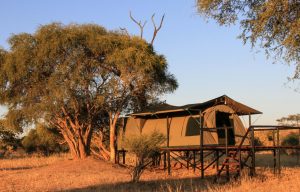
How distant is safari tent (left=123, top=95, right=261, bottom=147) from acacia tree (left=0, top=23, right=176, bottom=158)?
3326mm

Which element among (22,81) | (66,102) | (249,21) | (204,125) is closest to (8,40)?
(22,81)

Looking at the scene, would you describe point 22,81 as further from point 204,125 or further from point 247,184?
point 247,184

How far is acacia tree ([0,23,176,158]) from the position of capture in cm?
2581

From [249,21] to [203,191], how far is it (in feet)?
18.3

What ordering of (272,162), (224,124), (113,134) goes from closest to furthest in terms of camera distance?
(224,124) → (113,134) → (272,162)

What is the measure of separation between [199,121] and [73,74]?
25.3 ft

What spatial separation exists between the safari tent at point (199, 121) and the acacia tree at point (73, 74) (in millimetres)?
3326

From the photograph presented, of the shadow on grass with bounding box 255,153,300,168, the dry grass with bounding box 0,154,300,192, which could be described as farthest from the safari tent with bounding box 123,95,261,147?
the shadow on grass with bounding box 255,153,300,168

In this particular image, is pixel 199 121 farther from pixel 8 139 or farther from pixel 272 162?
pixel 8 139

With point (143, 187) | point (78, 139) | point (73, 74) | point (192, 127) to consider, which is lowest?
point (143, 187)

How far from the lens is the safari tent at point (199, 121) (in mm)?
22516

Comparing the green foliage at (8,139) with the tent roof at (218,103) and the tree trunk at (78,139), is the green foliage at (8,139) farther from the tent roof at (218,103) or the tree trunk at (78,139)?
the tent roof at (218,103)

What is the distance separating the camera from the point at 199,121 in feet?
74.3

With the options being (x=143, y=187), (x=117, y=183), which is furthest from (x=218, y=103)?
(x=143, y=187)
